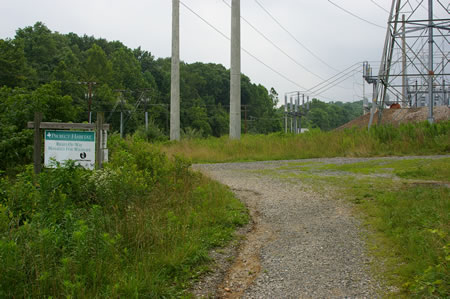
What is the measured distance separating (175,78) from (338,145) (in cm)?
1053

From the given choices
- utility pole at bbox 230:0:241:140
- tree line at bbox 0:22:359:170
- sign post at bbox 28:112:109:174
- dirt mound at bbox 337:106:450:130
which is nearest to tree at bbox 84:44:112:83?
tree line at bbox 0:22:359:170

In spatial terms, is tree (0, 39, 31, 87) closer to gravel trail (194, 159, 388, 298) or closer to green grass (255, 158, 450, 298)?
green grass (255, 158, 450, 298)

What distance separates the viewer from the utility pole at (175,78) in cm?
2617

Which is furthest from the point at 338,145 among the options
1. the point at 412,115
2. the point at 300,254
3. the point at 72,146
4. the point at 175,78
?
the point at 300,254

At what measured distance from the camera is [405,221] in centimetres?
658

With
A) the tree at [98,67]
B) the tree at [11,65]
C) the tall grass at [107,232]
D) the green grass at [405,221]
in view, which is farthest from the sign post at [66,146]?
the tree at [98,67]

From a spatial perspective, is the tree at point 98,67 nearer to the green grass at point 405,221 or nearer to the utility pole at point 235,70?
the utility pole at point 235,70

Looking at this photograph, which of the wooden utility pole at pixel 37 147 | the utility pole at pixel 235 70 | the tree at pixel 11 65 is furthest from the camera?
the tree at pixel 11 65

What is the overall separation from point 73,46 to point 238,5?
72505mm

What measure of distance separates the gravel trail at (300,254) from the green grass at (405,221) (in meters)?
0.28

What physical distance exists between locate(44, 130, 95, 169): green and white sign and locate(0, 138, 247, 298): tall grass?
1.16 ft

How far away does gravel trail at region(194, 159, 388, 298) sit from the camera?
475cm

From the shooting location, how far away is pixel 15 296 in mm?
4156

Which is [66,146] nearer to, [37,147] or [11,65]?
[37,147]
